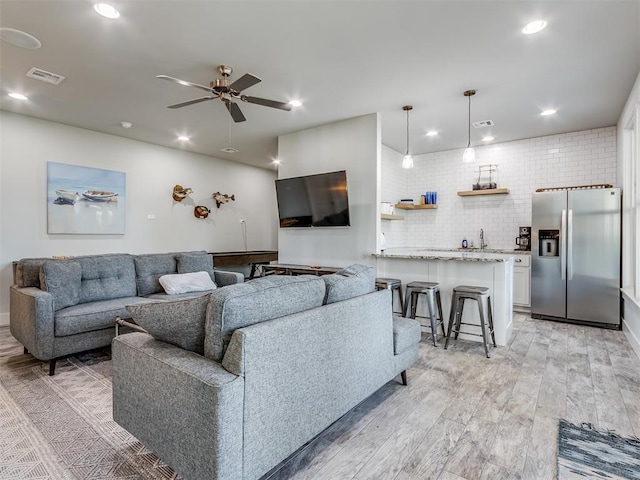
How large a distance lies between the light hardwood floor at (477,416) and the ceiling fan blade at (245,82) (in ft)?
8.62

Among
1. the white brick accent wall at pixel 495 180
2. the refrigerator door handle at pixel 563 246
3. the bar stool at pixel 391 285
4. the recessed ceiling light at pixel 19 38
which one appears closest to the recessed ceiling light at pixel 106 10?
the recessed ceiling light at pixel 19 38

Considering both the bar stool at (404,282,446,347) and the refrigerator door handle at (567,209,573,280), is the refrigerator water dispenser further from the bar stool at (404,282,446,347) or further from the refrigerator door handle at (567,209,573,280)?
the bar stool at (404,282,446,347)

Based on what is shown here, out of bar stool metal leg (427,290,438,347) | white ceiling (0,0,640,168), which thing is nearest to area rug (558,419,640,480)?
bar stool metal leg (427,290,438,347)

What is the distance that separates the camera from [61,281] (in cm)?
316

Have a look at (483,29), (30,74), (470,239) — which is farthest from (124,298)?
(470,239)

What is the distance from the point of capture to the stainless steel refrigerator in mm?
4387

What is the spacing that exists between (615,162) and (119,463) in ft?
21.7

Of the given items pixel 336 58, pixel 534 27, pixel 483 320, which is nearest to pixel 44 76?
pixel 336 58

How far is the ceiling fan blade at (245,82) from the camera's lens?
9.07 ft

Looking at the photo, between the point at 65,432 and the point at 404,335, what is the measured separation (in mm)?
2250

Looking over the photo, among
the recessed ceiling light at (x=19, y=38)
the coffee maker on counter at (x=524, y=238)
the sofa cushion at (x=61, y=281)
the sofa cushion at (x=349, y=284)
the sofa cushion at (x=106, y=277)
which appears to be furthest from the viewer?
the coffee maker on counter at (x=524, y=238)

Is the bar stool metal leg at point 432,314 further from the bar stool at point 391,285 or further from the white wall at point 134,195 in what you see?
the white wall at point 134,195

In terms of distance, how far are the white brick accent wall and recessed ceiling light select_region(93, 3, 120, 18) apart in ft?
14.1

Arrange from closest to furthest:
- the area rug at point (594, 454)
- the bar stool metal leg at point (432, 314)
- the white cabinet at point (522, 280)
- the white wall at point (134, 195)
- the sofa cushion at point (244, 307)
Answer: the sofa cushion at point (244, 307)
the area rug at point (594, 454)
the bar stool metal leg at point (432, 314)
the white wall at point (134, 195)
the white cabinet at point (522, 280)
